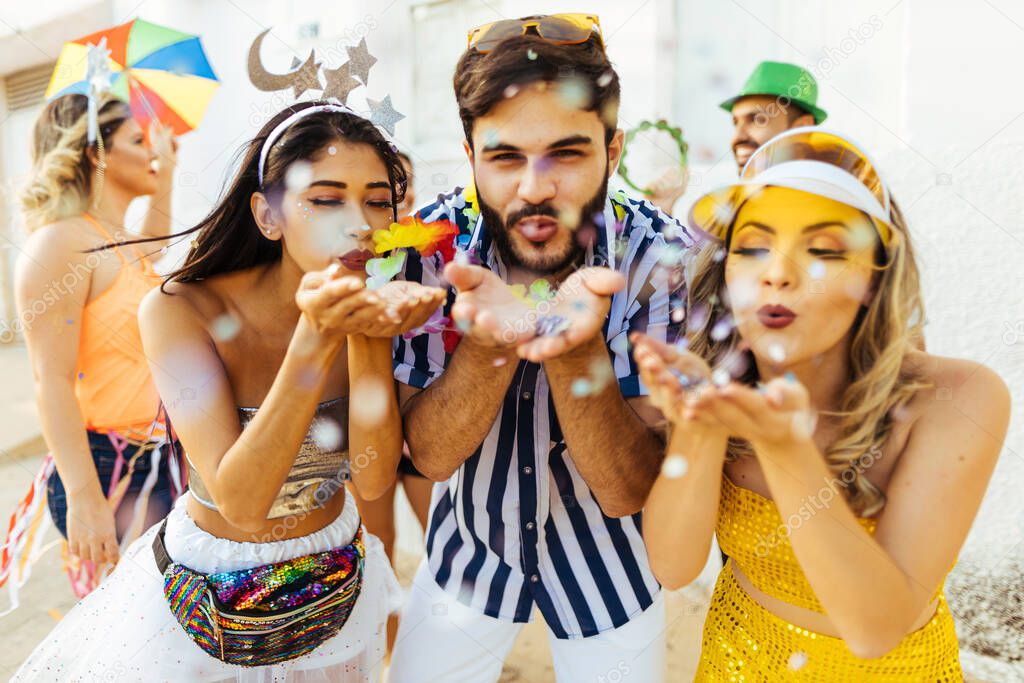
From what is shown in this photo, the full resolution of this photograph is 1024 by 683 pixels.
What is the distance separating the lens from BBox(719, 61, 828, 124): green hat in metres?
3.48

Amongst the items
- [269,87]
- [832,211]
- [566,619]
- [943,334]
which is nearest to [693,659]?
[566,619]

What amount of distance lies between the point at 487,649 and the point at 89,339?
6.34 ft

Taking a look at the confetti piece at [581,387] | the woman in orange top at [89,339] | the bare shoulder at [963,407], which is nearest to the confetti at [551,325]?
the confetti piece at [581,387]

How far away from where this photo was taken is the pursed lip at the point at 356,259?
1.70 m

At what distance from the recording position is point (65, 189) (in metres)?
2.84

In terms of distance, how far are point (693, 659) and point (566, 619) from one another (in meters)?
1.80

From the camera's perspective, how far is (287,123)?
181 cm

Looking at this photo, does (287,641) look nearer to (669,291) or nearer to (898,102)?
(669,291)

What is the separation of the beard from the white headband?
43cm

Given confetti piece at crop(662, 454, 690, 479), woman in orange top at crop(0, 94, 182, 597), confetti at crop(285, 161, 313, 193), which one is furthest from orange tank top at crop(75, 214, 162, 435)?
confetti piece at crop(662, 454, 690, 479)

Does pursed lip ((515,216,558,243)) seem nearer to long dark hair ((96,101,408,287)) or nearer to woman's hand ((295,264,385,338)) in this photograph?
long dark hair ((96,101,408,287))

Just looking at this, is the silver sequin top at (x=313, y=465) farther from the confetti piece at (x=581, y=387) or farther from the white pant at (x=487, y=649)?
the confetti piece at (x=581, y=387)

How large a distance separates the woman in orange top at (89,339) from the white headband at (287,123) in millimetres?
1149

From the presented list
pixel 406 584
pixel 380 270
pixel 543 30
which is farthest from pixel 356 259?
pixel 406 584
